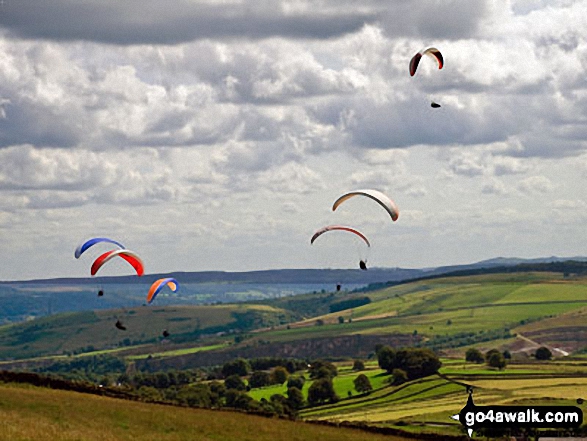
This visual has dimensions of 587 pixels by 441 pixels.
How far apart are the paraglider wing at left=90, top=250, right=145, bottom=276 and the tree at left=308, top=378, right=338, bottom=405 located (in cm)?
10311

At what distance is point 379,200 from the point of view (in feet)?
226

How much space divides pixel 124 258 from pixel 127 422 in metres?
18.7

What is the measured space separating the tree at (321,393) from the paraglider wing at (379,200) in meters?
106

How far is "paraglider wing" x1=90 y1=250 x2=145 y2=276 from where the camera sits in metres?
72.2

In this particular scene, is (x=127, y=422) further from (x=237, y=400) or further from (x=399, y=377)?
(x=399, y=377)

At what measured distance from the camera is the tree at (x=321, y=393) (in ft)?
570

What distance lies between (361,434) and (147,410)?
14.7 meters

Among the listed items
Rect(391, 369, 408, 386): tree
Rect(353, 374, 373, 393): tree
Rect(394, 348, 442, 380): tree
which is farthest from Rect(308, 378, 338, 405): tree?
Rect(394, 348, 442, 380): tree

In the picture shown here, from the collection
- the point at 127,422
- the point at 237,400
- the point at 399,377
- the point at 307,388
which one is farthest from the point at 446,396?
the point at 127,422

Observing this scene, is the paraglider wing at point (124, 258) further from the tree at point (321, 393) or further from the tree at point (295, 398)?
the tree at point (321, 393)

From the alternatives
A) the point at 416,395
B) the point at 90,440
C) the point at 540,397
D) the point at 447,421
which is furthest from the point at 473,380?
the point at 90,440

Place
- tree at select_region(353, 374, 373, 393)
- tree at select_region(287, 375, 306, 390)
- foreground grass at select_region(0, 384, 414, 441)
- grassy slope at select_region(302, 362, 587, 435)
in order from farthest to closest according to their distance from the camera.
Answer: tree at select_region(287, 375, 306, 390) < tree at select_region(353, 374, 373, 393) < grassy slope at select_region(302, 362, 587, 435) < foreground grass at select_region(0, 384, 414, 441)

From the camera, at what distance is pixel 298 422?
221 feet

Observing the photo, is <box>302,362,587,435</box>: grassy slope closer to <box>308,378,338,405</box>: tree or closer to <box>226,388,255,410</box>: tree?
<box>308,378,338,405</box>: tree
